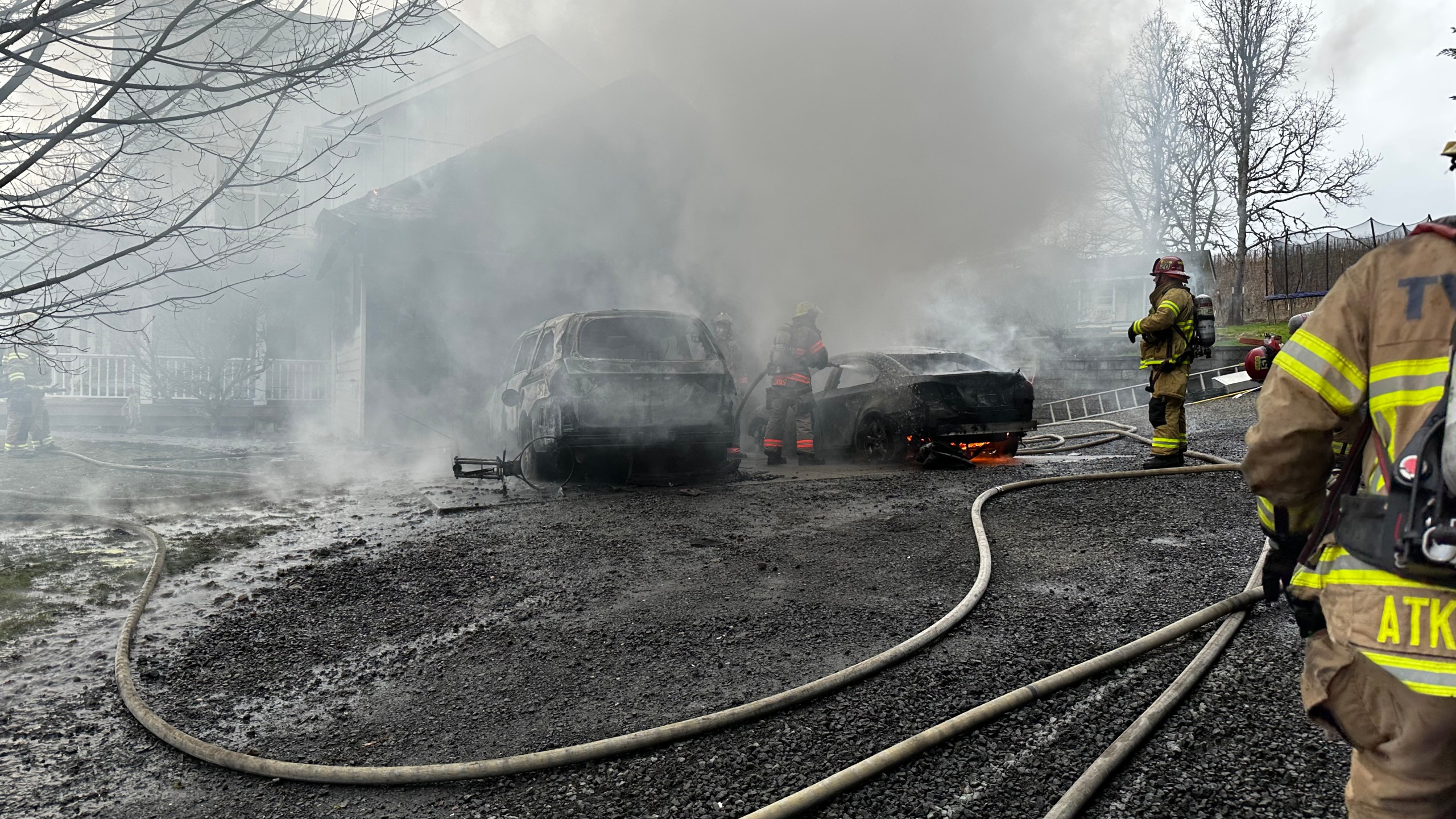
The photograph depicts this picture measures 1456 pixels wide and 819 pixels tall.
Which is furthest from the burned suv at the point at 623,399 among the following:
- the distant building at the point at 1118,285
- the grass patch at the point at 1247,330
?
the distant building at the point at 1118,285

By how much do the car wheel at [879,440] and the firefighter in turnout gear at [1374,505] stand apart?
6.75 metres

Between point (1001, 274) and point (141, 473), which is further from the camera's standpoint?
point (1001, 274)

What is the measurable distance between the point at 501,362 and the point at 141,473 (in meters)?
5.22

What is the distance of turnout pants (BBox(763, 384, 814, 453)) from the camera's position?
352 inches

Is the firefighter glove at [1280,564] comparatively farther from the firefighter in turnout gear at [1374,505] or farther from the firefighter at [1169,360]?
the firefighter at [1169,360]

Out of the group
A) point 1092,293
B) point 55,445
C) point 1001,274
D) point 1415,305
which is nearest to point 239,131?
point 1415,305

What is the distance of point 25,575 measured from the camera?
183 inches

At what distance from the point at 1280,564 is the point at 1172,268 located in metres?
6.38

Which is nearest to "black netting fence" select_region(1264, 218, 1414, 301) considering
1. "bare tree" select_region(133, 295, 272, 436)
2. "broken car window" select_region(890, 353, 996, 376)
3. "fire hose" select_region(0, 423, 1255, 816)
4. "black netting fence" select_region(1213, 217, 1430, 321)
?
"black netting fence" select_region(1213, 217, 1430, 321)

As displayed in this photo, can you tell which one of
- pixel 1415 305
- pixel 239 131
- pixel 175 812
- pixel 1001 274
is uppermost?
pixel 1001 274

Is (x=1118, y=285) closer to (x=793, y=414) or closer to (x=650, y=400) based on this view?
(x=793, y=414)

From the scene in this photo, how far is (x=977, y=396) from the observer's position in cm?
805

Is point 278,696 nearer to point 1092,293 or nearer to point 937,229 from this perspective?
point 937,229

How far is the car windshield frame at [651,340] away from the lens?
24.2ft
